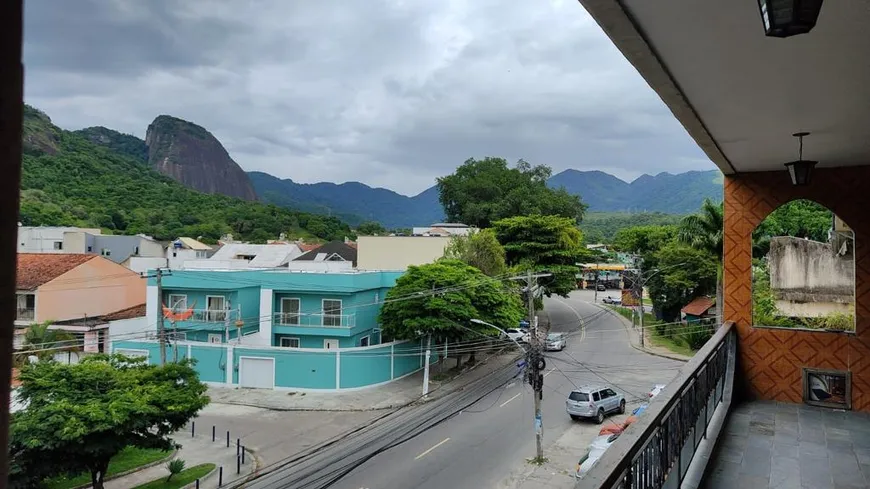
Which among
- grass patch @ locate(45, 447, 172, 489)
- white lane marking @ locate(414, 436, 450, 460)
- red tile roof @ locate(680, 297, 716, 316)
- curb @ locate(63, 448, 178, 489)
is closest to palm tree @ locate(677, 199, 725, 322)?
red tile roof @ locate(680, 297, 716, 316)

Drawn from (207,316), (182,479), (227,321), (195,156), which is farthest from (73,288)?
(195,156)

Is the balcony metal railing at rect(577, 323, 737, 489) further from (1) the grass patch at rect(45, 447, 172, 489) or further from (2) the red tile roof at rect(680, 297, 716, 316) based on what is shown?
(2) the red tile roof at rect(680, 297, 716, 316)

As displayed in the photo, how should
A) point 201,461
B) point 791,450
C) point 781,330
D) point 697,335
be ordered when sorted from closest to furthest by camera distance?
1. point 791,450
2. point 781,330
3. point 201,461
4. point 697,335

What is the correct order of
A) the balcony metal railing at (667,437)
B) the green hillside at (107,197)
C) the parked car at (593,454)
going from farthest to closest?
the parked car at (593,454) < the green hillside at (107,197) < the balcony metal railing at (667,437)

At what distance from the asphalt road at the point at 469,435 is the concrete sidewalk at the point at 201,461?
0.92m

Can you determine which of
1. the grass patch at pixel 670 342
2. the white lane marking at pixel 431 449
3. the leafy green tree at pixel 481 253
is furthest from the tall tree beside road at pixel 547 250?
the white lane marking at pixel 431 449

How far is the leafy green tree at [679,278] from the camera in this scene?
22147 millimetres

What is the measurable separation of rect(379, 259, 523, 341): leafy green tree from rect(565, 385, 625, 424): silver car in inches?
168

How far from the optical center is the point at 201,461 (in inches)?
420

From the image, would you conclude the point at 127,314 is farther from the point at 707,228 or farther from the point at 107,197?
the point at 707,228

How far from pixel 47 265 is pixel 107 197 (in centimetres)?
1262

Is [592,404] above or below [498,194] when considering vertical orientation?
Answer: below

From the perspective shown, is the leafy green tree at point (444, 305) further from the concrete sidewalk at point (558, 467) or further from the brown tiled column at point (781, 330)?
the brown tiled column at point (781, 330)

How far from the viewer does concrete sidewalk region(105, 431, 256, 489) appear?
9.65 metres
